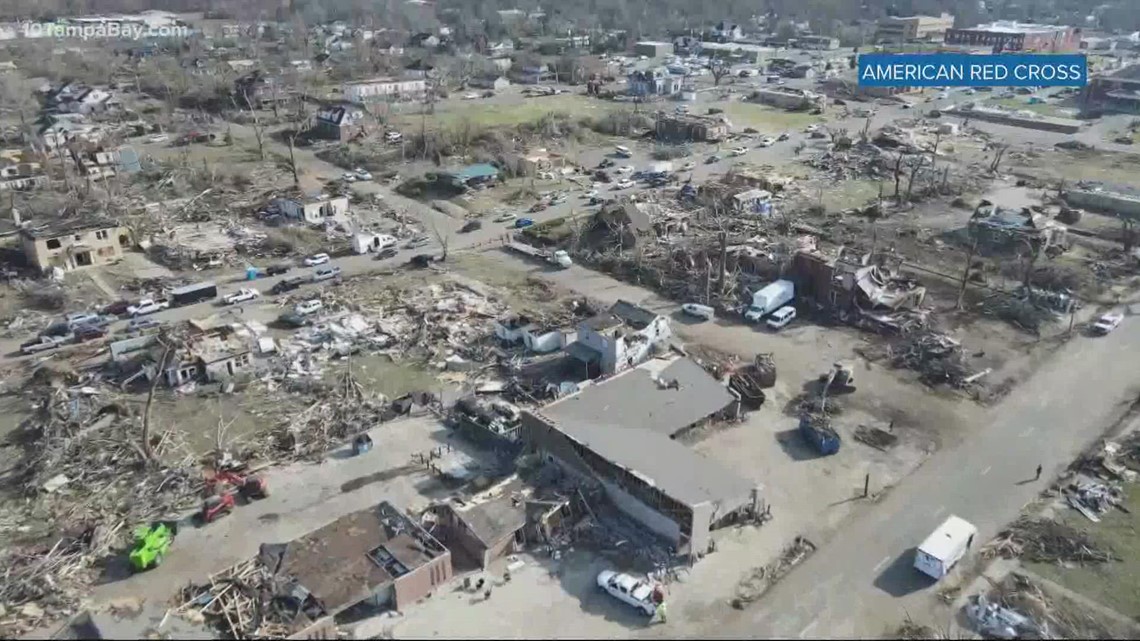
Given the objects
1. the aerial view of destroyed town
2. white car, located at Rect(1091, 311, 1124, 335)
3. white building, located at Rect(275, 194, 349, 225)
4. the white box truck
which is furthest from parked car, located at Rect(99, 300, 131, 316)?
white car, located at Rect(1091, 311, 1124, 335)

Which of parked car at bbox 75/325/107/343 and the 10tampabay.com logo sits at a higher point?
the 10tampabay.com logo

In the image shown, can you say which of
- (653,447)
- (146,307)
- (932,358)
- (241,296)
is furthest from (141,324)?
(932,358)

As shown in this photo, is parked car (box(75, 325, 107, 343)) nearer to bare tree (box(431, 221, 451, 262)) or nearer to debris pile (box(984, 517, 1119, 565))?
bare tree (box(431, 221, 451, 262))

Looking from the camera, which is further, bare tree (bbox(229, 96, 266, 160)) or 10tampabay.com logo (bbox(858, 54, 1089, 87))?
10tampabay.com logo (bbox(858, 54, 1089, 87))

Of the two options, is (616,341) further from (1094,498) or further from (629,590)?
(1094,498)

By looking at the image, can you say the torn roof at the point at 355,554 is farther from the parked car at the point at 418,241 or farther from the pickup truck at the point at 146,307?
the parked car at the point at 418,241
